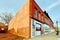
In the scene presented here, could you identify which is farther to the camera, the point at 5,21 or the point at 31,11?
the point at 5,21

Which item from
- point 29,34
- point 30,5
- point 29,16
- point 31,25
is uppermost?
point 30,5

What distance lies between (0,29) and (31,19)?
14.7 meters

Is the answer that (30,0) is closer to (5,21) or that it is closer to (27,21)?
(27,21)

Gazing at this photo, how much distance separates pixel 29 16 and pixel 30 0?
2758 millimetres

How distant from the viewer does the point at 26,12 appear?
73.5 ft

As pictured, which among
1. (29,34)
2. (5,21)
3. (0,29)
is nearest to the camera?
(29,34)

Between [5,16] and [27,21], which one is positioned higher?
[5,16]

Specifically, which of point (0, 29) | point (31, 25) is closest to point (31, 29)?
point (31, 25)

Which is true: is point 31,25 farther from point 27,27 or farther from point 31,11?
point 31,11

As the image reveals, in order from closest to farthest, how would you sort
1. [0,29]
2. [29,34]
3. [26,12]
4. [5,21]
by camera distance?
[29,34] → [26,12] → [0,29] → [5,21]

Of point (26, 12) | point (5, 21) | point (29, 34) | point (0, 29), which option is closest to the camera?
point (29, 34)

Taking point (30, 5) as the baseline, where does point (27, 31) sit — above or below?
below

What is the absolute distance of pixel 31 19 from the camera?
21.2 meters

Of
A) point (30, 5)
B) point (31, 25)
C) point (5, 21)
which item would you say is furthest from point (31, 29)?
point (5, 21)
